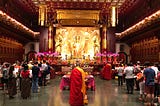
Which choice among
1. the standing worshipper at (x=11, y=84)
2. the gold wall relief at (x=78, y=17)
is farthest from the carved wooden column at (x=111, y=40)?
the standing worshipper at (x=11, y=84)

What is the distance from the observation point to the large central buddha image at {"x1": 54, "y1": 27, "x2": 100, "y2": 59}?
3663cm

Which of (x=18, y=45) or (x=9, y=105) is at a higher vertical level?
(x=18, y=45)

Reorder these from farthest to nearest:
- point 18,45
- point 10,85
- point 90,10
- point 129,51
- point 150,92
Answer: point 129,51, point 90,10, point 18,45, point 10,85, point 150,92

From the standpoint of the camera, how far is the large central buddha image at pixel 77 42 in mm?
36628

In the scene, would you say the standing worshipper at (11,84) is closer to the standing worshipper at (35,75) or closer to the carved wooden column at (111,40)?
the standing worshipper at (35,75)

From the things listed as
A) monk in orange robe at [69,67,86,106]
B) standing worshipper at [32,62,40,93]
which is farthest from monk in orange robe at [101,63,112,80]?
monk in orange robe at [69,67,86,106]

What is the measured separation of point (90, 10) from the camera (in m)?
35.8

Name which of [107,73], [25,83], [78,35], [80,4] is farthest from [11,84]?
[78,35]

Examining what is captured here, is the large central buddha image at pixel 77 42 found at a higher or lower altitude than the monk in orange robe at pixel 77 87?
higher

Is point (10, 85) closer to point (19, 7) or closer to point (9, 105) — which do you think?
point (9, 105)

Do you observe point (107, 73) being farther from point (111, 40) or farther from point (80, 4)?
point (111, 40)

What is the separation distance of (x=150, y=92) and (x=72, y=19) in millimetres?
26960

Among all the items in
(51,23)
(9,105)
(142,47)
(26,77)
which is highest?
(51,23)

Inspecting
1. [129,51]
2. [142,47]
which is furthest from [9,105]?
[129,51]
